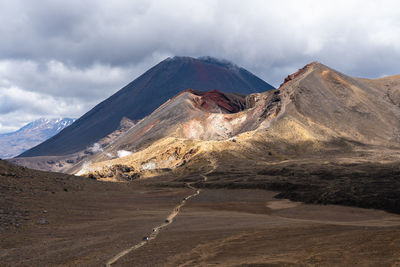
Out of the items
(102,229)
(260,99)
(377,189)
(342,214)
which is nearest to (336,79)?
(260,99)

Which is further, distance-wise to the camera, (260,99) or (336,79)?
(260,99)

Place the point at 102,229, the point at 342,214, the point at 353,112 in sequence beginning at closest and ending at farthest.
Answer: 1. the point at 102,229
2. the point at 342,214
3. the point at 353,112

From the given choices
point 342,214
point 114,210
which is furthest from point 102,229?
point 342,214

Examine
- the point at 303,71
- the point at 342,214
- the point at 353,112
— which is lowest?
the point at 342,214

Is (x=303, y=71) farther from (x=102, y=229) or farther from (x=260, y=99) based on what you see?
(x=102, y=229)

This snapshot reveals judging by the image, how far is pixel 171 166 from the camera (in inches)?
3760

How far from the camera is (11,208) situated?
28.3 meters

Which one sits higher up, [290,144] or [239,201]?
[290,144]

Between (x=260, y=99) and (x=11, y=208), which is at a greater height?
(x=260, y=99)

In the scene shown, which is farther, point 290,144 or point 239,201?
point 290,144

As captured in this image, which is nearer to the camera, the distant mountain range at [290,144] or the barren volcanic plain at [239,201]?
the barren volcanic plain at [239,201]

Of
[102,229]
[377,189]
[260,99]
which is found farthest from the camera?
[260,99]

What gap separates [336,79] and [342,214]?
398 feet

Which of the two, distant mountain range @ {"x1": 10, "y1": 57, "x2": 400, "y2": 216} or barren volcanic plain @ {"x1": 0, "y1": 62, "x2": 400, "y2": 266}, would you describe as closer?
barren volcanic plain @ {"x1": 0, "y1": 62, "x2": 400, "y2": 266}
